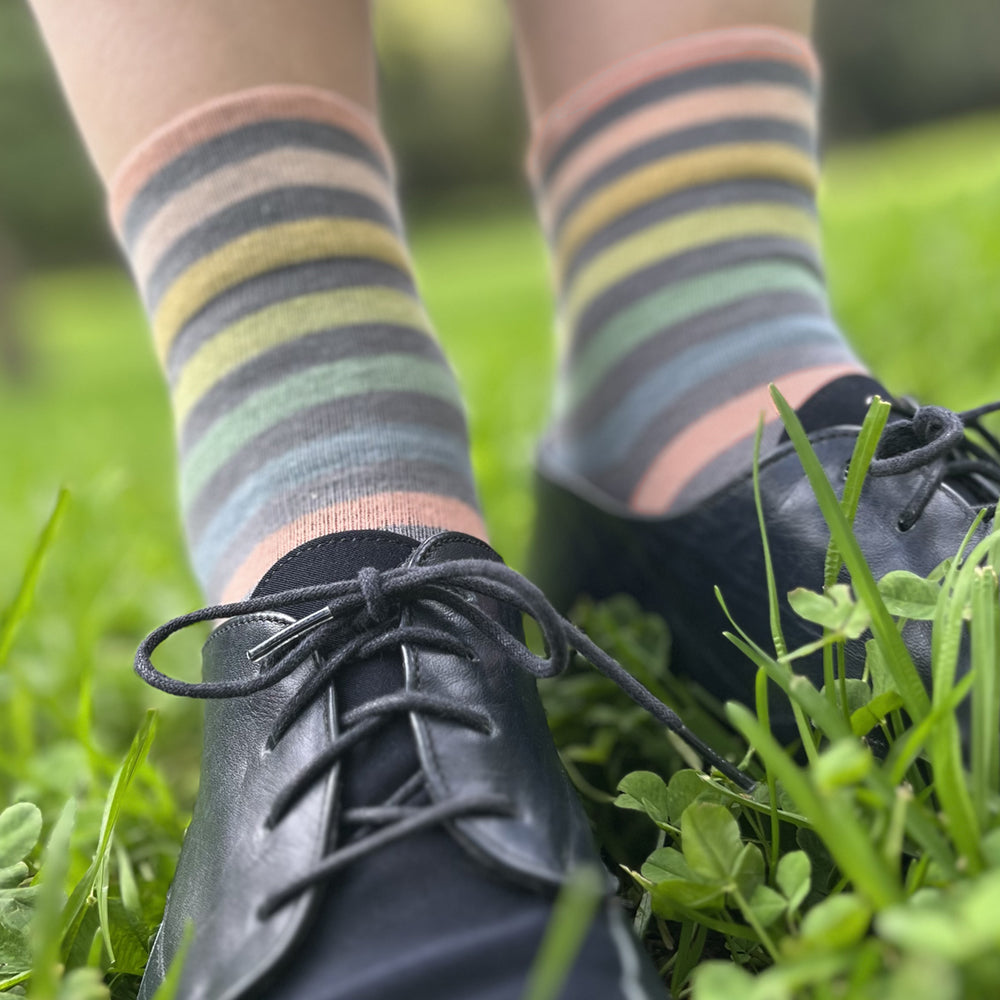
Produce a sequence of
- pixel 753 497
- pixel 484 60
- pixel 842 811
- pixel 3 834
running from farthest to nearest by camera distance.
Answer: pixel 484 60 < pixel 753 497 < pixel 3 834 < pixel 842 811

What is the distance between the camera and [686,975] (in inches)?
16.1

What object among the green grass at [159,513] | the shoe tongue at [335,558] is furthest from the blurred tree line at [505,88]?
the shoe tongue at [335,558]

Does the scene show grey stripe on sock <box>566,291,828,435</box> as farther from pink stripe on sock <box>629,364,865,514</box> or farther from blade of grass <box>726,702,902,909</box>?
blade of grass <box>726,702,902,909</box>

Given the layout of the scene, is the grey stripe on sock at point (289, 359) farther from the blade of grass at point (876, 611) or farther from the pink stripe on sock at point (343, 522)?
the blade of grass at point (876, 611)

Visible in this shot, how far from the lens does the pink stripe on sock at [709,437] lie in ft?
2.16

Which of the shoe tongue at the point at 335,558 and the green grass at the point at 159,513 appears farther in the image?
the green grass at the point at 159,513

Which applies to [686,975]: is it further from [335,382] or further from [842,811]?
[335,382]

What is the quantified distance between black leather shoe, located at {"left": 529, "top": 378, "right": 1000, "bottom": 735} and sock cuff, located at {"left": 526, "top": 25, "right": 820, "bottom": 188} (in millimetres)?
299

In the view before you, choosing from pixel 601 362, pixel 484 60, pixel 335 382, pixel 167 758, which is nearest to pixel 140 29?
pixel 335 382

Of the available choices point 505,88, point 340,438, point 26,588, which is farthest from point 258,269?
point 505,88

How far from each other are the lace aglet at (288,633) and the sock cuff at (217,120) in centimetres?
34

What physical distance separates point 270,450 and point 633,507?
28cm

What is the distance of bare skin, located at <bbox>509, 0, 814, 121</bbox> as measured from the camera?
74 centimetres

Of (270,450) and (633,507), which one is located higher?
(270,450)
